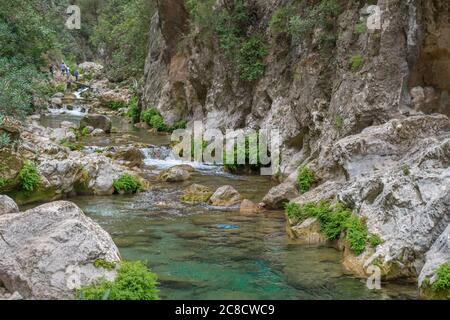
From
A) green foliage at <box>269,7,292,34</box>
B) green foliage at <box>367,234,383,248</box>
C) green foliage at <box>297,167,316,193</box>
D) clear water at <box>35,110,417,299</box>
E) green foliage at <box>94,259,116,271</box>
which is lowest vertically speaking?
clear water at <box>35,110,417,299</box>

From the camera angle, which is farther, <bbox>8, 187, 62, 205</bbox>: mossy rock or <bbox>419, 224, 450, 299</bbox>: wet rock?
<bbox>8, 187, 62, 205</bbox>: mossy rock

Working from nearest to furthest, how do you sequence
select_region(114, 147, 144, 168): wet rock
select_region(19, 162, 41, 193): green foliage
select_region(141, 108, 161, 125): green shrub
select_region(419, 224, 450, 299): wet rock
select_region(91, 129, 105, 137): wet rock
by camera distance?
1. select_region(419, 224, 450, 299): wet rock
2. select_region(19, 162, 41, 193): green foliage
3. select_region(114, 147, 144, 168): wet rock
4. select_region(91, 129, 105, 137): wet rock
5. select_region(141, 108, 161, 125): green shrub

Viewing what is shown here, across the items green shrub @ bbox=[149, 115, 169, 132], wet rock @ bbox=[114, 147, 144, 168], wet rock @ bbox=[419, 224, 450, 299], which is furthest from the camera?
green shrub @ bbox=[149, 115, 169, 132]

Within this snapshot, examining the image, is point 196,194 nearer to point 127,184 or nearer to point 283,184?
point 127,184

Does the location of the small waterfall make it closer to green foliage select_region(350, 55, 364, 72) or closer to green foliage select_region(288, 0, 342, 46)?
green foliage select_region(288, 0, 342, 46)

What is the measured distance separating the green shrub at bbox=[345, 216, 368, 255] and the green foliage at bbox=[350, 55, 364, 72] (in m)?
6.49

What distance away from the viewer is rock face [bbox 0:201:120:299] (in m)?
6.39

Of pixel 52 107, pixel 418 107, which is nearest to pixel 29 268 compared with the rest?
pixel 418 107

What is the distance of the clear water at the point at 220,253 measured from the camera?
786 cm

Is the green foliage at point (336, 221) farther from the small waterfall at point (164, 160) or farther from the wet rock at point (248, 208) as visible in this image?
the small waterfall at point (164, 160)

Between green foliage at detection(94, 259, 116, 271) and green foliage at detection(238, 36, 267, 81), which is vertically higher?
green foliage at detection(238, 36, 267, 81)

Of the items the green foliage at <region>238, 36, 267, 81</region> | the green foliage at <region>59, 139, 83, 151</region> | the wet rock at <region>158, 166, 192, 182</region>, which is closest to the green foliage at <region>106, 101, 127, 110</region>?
the green foliage at <region>59, 139, 83, 151</region>

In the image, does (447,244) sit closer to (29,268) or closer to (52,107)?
(29,268)

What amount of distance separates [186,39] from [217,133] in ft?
27.7
